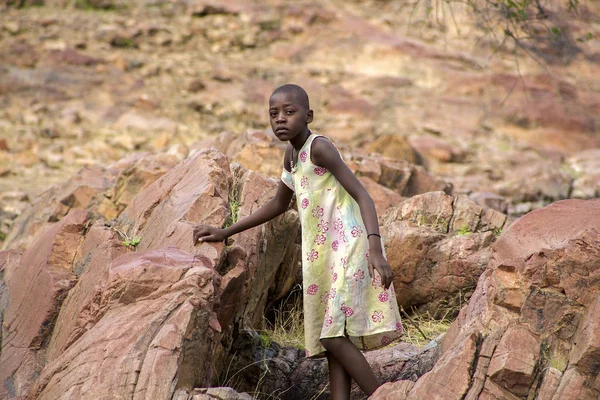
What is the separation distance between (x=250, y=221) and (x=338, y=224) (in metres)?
0.54

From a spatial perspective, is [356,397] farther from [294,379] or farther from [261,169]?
[261,169]

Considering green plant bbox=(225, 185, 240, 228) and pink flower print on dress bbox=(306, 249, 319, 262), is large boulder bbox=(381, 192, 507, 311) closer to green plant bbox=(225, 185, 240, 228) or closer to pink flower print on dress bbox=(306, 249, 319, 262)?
green plant bbox=(225, 185, 240, 228)

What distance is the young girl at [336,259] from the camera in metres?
3.31

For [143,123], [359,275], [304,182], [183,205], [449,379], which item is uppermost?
[304,182]

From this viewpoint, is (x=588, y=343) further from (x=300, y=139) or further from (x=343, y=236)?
(x=300, y=139)

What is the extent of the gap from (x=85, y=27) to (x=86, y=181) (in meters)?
8.30

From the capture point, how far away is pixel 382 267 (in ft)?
10.5

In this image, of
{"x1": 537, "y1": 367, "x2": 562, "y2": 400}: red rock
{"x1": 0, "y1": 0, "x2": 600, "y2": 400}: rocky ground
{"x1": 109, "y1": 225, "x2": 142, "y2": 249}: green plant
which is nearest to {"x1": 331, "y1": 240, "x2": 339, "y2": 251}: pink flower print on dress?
{"x1": 0, "y1": 0, "x2": 600, "y2": 400}: rocky ground

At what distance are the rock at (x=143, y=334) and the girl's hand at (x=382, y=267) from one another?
739 millimetres

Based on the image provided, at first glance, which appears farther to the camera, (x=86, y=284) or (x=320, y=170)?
(x=86, y=284)

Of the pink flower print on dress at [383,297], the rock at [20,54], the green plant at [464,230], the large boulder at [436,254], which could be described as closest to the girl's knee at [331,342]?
the pink flower print on dress at [383,297]

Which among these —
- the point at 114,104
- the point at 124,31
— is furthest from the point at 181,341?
the point at 124,31

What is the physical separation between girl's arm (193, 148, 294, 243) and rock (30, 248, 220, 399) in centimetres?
25

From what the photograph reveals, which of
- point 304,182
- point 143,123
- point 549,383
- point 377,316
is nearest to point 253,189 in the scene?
point 304,182
